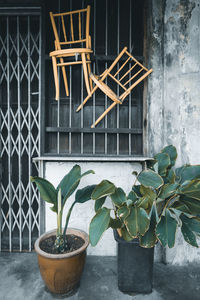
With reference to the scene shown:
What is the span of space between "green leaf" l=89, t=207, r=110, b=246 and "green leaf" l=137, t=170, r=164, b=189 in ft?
1.22

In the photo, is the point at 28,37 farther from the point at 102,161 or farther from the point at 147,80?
the point at 102,161

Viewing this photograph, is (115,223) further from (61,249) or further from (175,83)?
(175,83)

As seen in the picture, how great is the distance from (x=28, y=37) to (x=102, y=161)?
1671mm

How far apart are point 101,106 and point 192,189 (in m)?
1.37

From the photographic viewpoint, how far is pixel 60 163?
7.13 ft

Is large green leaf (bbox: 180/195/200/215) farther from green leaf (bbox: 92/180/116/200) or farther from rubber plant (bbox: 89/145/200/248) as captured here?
green leaf (bbox: 92/180/116/200)

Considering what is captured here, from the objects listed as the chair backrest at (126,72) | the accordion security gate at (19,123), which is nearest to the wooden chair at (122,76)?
the chair backrest at (126,72)

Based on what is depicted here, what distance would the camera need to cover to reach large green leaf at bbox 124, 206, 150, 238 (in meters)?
1.34

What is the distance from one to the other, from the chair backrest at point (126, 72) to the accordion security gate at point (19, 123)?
2.86ft

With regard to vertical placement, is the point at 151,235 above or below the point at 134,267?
above

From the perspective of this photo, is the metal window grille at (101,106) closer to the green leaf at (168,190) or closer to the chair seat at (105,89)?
the chair seat at (105,89)

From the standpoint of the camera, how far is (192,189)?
139 cm

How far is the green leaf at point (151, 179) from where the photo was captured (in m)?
1.39

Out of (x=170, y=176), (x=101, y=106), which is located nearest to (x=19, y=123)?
(x=101, y=106)
